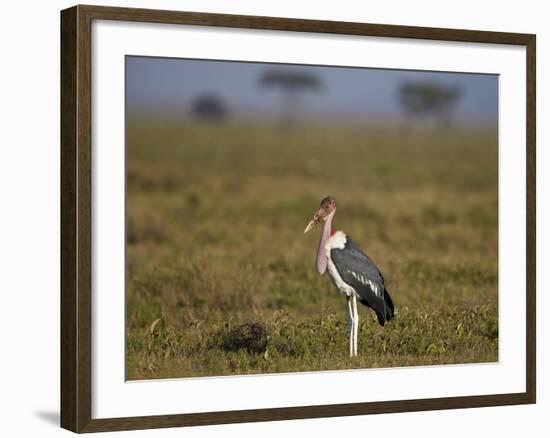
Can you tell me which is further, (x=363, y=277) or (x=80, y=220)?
(x=363, y=277)

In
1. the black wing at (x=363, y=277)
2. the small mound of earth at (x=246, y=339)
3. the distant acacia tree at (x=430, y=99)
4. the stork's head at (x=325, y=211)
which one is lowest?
the small mound of earth at (x=246, y=339)

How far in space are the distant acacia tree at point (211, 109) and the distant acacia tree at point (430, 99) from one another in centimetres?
270

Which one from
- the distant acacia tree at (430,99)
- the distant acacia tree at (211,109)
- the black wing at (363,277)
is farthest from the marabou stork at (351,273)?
the distant acacia tree at (211,109)

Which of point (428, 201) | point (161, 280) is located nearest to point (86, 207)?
point (161, 280)

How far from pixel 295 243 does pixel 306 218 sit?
1964 millimetres

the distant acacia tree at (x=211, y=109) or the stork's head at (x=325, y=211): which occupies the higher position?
the distant acacia tree at (x=211, y=109)

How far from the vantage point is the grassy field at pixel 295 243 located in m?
10.2

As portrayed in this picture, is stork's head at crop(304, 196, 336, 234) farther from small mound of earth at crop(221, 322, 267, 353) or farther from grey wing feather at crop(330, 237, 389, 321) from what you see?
small mound of earth at crop(221, 322, 267, 353)

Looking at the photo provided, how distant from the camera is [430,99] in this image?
19562 mm

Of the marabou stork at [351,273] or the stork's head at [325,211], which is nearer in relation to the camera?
the marabou stork at [351,273]

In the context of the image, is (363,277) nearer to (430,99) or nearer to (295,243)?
(295,243)

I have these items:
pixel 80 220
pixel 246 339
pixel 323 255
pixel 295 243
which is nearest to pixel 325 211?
pixel 323 255

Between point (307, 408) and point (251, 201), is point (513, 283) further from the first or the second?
point (251, 201)

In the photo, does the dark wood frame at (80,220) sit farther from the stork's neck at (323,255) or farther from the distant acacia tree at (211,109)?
the distant acacia tree at (211,109)
